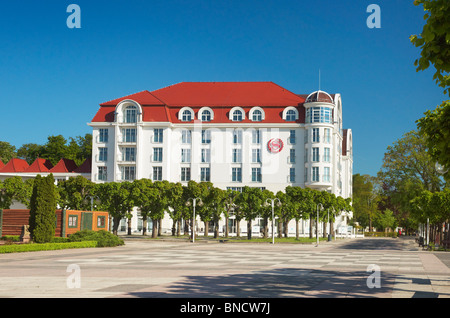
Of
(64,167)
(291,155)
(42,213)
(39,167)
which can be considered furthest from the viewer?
(39,167)

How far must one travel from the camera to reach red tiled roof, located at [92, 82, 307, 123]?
8391 centimetres

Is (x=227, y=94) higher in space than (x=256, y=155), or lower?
higher

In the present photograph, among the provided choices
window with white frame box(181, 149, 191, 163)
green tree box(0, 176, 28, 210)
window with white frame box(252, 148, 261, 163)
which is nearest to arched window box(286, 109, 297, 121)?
window with white frame box(252, 148, 261, 163)

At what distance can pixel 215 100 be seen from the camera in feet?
284

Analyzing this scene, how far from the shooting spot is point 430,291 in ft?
47.7

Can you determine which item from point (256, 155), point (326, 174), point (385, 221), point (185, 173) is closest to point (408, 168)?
point (326, 174)

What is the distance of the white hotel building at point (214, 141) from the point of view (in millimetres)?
82938

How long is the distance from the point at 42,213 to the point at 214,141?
5140cm

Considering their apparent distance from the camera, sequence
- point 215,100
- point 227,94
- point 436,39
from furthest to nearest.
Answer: point 227,94
point 215,100
point 436,39

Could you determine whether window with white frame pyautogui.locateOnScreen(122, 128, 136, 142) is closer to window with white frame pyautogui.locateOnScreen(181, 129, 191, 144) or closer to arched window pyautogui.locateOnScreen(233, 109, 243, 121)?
window with white frame pyautogui.locateOnScreen(181, 129, 191, 144)

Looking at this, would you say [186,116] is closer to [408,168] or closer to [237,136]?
[237,136]

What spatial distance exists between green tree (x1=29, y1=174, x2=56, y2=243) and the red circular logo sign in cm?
5143
